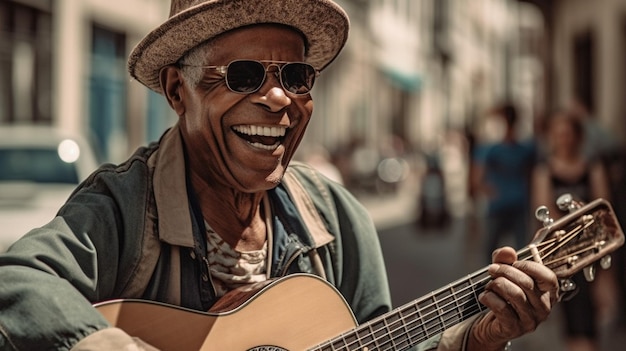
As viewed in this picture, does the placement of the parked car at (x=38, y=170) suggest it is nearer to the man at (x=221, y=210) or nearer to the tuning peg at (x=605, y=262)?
the man at (x=221, y=210)

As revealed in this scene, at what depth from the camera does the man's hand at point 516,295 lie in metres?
2.44

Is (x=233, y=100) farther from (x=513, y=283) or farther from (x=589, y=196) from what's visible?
(x=589, y=196)

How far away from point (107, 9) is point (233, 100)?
55.8 ft

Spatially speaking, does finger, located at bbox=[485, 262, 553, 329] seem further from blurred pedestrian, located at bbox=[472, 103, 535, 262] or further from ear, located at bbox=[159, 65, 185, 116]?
blurred pedestrian, located at bbox=[472, 103, 535, 262]

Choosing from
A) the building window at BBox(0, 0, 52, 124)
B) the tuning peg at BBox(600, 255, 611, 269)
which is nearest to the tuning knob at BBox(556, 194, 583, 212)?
the tuning peg at BBox(600, 255, 611, 269)

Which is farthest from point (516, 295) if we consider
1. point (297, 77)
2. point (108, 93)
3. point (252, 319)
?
point (108, 93)

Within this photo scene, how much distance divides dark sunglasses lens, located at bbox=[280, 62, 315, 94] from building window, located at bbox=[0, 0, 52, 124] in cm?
1409

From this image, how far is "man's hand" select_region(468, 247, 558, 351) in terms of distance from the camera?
8.00 ft

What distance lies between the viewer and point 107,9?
744 inches

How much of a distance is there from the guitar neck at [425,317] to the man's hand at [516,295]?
0.32ft

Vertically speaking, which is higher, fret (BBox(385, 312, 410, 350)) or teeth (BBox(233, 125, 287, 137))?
teeth (BBox(233, 125, 287, 137))

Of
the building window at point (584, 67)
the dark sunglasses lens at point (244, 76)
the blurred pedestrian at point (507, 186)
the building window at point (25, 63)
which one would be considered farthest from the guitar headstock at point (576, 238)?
the building window at point (584, 67)

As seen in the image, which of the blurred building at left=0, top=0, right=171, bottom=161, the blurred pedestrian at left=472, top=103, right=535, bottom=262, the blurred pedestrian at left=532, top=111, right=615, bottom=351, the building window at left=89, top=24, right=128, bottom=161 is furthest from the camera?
the building window at left=89, top=24, right=128, bottom=161

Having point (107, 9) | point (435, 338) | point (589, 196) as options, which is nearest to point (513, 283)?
point (435, 338)
